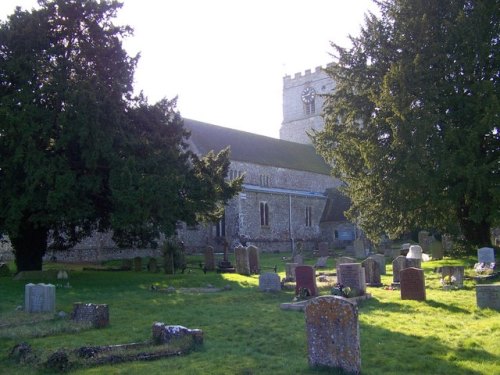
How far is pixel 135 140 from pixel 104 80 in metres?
2.50

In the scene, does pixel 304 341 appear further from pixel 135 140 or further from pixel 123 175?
pixel 135 140

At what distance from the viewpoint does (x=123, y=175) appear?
15.7 m

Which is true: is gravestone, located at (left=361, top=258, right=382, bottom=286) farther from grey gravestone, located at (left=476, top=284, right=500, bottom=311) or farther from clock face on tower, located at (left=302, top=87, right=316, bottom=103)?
clock face on tower, located at (left=302, top=87, right=316, bottom=103)

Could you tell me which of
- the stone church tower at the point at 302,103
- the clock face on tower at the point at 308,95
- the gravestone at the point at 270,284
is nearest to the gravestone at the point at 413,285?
the gravestone at the point at 270,284

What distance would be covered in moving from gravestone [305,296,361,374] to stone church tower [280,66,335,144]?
52.6 m

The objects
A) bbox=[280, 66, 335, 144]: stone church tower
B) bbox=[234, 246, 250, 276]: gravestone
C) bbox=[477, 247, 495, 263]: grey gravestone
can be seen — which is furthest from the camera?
bbox=[280, 66, 335, 144]: stone church tower

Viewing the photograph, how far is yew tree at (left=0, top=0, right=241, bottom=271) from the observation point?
1562cm

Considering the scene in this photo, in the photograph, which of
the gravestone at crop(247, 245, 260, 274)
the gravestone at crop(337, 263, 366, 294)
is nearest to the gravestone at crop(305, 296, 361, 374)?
the gravestone at crop(337, 263, 366, 294)

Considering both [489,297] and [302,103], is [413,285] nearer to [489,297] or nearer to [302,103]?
[489,297]

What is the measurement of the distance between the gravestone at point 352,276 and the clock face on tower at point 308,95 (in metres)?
48.8

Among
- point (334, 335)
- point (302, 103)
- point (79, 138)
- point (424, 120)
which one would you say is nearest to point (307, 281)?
point (334, 335)

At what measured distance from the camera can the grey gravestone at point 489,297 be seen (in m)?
10.2

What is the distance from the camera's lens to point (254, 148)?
41.8 m

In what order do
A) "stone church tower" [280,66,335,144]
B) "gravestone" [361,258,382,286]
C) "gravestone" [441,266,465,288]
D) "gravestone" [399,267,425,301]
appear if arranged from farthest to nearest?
"stone church tower" [280,66,335,144] < "gravestone" [361,258,382,286] < "gravestone" [441,266,465,288] < "gravestone" [399,267,425,301]
